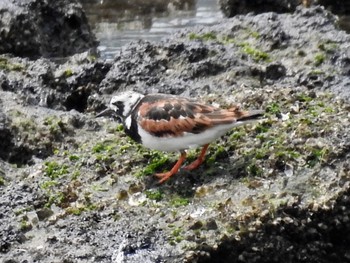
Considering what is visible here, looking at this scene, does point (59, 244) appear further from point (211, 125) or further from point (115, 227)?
point (211, 125)

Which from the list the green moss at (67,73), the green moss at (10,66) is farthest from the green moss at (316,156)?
the green moss at (10,66)

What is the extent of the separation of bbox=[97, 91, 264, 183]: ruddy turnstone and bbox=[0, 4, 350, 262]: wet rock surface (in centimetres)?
22

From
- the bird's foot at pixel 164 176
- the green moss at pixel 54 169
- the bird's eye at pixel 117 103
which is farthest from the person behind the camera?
the bird's eye at pixel 117 103

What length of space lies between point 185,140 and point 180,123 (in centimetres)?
12

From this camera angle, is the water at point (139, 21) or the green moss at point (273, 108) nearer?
the green moss at point (273, 108)

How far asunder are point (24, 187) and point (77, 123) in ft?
4.40

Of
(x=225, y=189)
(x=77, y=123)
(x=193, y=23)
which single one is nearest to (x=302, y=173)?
(x=225, y=189)

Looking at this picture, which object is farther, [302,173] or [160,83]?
[160,83]

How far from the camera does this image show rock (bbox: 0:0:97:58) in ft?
33.8

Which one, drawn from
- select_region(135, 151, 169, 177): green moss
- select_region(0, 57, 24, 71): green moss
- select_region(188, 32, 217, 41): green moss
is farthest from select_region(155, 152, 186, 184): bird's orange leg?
select_region(0, 57, 24, 71): green moss

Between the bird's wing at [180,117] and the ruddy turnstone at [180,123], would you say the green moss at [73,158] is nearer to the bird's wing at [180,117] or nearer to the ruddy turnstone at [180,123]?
the ruddy turnstone at [180,123]

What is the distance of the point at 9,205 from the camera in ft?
20.5

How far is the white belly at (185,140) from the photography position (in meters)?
6.27

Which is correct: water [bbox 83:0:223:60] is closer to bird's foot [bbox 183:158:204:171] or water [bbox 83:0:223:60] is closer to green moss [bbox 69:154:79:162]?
green moss [bbox 69:154:79:162]
